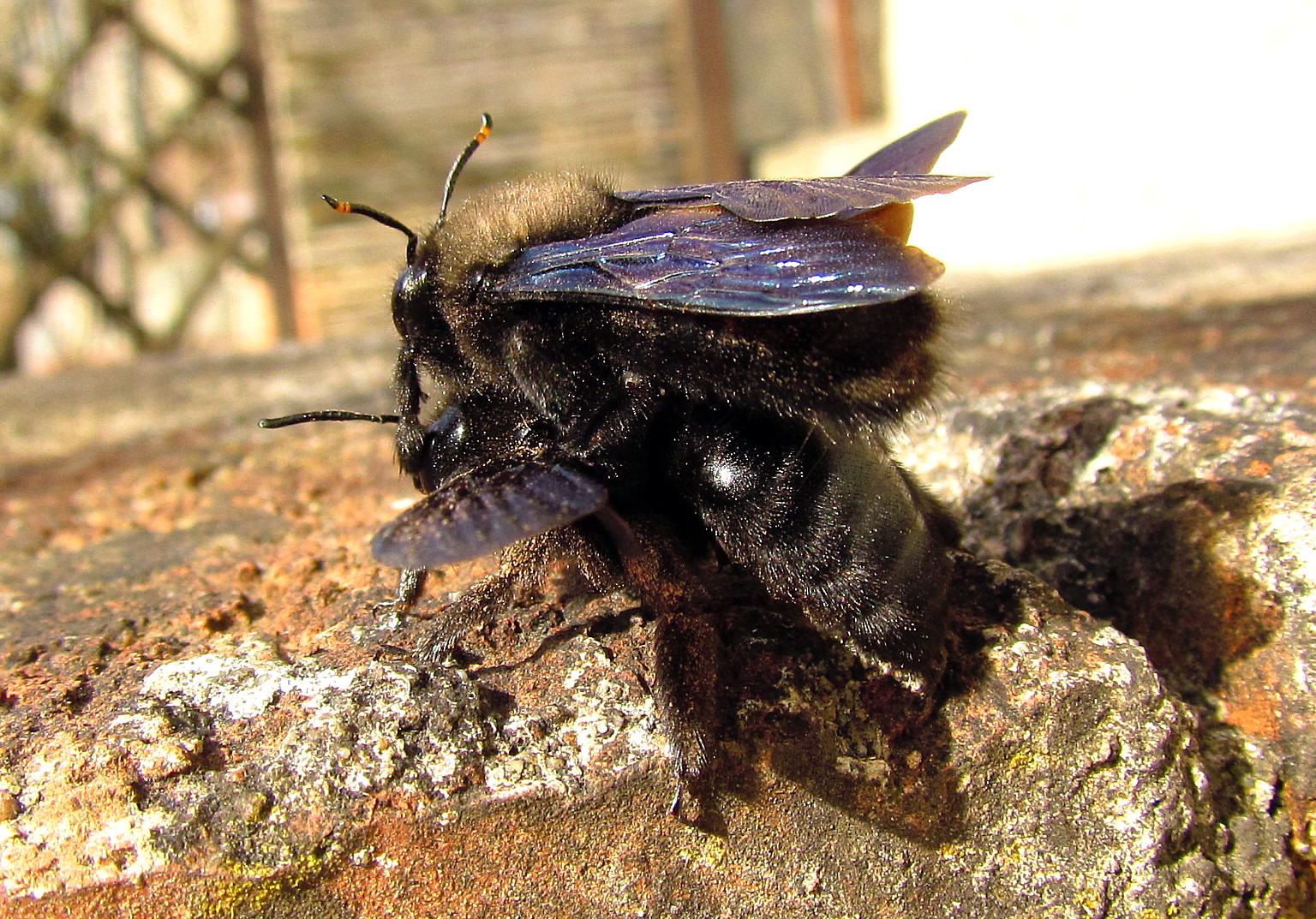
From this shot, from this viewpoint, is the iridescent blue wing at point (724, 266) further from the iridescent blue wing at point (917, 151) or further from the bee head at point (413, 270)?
the iridescent blue wing at point (917, 151)

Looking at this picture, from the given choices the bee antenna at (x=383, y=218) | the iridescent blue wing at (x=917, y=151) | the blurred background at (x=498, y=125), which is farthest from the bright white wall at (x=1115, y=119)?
the bee antenna at (x=383, y=218)

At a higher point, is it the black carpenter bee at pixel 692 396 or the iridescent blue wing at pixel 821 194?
the iridescent blue wing at pixel 821 194

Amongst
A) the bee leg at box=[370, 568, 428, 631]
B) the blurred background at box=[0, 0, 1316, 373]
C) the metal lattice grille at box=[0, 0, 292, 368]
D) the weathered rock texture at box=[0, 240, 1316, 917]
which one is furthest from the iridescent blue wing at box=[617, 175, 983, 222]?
the metal lattice grille at box=[0, 0, 292, 368]

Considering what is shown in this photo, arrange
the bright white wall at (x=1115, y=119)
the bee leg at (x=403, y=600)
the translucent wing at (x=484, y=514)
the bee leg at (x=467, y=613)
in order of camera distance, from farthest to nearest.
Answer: the bright white wall at (x=1115, y=119) < the bee leg at (x=403, y=600) < the bee leg at (x=467, y=613) < the translucent wing at (x=484, y=514)

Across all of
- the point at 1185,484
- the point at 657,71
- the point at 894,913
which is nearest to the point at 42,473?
the point at 894,913

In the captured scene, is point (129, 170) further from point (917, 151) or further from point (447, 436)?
point (917, 151)

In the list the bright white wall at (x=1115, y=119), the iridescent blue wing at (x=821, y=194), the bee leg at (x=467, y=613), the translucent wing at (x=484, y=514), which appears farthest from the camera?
the bright white wall at (x=1115, y=119)

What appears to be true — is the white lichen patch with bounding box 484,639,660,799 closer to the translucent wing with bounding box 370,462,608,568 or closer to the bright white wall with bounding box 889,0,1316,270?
the translucent wing with bounding box 370,462,608,568

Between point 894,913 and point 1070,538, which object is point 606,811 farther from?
point 1070,538
